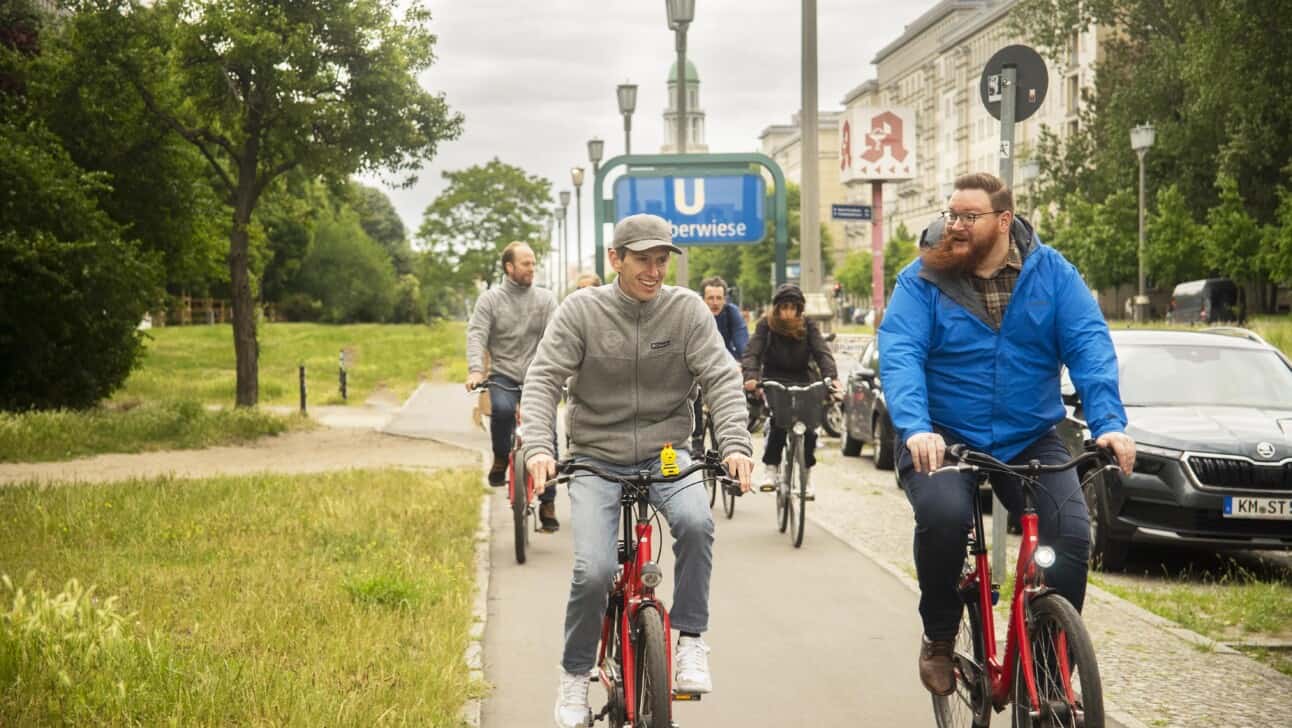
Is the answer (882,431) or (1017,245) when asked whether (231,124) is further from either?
(1017,245)

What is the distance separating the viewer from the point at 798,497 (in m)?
10.6

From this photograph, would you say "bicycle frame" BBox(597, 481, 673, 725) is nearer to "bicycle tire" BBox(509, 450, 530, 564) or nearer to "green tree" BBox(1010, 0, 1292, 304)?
"bicycle tire" BBox(509, 450, 530, 564)

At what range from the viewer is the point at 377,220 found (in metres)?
144

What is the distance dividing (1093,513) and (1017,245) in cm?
508

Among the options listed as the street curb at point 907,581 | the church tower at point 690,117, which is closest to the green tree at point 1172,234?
the street curb at point 907,581

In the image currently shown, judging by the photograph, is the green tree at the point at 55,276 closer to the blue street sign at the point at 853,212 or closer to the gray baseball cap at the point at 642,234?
the blue street sign at the point at 853,212

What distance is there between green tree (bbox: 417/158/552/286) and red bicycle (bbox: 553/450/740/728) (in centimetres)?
9426

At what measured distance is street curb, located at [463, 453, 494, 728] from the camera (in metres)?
5.75

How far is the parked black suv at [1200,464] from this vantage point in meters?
8.81

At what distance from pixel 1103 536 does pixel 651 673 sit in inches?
223

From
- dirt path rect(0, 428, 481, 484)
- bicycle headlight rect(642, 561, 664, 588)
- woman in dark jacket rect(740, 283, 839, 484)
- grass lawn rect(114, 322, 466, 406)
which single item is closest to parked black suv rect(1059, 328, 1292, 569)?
woman in dark jacket rect(740, 283, 839, 484)

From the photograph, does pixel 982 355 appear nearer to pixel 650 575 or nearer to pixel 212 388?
pixel 650 575

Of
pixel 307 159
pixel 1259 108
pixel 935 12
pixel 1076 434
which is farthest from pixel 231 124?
pixel 935 12

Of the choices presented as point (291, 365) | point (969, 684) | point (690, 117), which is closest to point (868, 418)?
point (969, 684)
